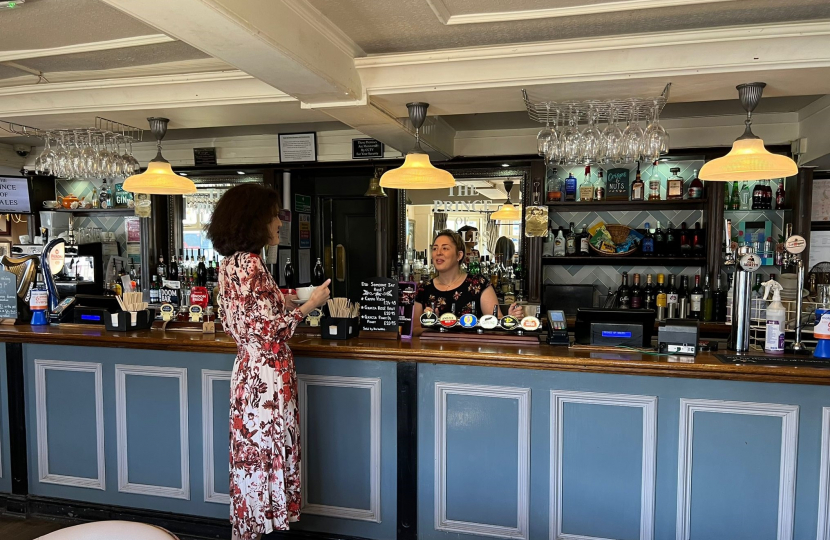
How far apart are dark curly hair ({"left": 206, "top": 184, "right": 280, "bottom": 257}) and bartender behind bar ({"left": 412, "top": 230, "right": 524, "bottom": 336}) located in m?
1.45

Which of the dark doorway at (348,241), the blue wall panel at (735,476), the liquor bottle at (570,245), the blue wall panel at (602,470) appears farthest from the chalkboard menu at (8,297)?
the liquor bottle at (570,245)

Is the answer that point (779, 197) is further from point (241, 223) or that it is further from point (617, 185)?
point (241, 223)

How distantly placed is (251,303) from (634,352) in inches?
70.2

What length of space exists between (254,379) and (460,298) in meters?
1.68

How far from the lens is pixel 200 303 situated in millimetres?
3633

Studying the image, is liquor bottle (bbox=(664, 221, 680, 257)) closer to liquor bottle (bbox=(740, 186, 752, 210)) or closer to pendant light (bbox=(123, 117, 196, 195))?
liquor bottle (bbox=(740, 186, 752, 210))

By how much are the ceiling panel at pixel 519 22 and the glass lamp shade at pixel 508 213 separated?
2.53 meters

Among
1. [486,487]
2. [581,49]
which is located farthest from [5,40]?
[486,487]

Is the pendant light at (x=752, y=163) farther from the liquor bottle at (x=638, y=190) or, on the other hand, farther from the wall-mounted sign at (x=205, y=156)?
the wall-mounted sign at (x=205, y=156)

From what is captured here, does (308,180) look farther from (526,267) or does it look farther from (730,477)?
(730,477)

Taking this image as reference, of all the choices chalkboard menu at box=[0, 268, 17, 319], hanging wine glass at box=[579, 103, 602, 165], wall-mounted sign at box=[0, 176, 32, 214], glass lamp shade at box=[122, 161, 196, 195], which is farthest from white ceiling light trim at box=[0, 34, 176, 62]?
wall-mounted sign at box=[0, 176, 32, 214]

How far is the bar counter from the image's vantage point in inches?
102

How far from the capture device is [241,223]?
2.61 metres

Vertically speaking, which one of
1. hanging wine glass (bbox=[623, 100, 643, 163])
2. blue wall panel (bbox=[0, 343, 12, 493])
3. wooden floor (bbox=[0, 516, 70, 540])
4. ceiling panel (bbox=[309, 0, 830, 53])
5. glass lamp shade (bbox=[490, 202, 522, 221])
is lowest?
wooden floor (bbox=[0, 516, 70, 540])
